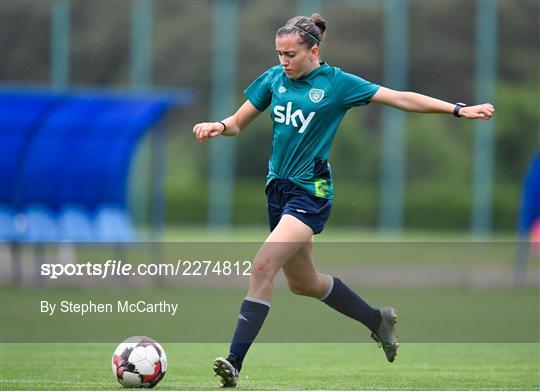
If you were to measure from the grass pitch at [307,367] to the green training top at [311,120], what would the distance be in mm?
1423

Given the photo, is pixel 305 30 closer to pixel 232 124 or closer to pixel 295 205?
pixel 232 124

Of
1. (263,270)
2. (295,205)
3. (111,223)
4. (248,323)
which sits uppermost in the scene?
(295,205)

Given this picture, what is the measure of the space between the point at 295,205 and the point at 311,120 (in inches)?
23.2

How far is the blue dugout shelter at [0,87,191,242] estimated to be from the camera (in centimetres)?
1775

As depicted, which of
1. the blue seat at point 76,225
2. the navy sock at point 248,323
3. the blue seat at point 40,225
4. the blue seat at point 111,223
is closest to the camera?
the navy sock at point 248,323

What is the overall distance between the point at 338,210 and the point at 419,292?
19.0 m

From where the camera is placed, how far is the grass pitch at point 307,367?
7.64 m

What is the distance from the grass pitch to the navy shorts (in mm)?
1111

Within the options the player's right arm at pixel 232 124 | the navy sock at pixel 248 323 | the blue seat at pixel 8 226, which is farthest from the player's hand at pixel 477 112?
the blue seat at pixel 8 226

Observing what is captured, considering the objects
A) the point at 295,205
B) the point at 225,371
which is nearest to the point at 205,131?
the point at 295,205

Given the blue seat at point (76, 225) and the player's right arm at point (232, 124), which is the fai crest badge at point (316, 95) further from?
the blue seat at point (76, 225)

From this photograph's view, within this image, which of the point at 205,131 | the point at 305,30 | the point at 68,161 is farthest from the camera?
the point at 68,161

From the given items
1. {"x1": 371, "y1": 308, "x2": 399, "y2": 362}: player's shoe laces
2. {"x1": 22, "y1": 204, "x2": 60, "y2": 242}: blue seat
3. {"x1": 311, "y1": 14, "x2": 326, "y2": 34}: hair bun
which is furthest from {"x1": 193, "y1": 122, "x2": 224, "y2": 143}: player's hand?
{"x1": 22, "y1": 204, "x2": 60, "y2": 242}: blue seat

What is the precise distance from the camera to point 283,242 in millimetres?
7238
